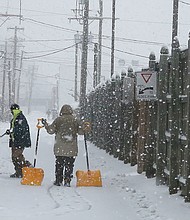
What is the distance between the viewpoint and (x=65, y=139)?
1157cm

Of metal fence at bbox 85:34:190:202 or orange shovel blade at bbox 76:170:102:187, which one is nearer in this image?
metal fence at bbox 85:34:190:202

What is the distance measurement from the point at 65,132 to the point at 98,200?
2494mm

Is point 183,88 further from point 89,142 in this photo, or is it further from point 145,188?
point 89,142

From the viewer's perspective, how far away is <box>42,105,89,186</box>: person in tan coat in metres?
11.5

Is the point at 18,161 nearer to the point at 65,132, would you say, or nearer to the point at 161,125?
the point at 65,132

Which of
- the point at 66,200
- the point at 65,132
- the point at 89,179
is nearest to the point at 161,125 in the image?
Result: the point at 89,179

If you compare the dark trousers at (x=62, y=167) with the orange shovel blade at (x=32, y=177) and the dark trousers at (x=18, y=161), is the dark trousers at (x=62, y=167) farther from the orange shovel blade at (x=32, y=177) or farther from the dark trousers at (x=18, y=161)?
the dark trousers at (x=18, y=161)

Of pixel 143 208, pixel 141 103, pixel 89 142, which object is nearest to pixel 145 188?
pixel 143 208

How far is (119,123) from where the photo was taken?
15188 millimetres

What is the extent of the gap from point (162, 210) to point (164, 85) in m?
2.82

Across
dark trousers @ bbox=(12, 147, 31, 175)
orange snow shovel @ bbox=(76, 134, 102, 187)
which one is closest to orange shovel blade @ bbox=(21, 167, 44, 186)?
orange snow shovel @ bbox=(76, 134, 102, 187)

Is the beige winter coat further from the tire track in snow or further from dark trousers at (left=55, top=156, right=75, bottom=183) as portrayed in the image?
the tire track in snow

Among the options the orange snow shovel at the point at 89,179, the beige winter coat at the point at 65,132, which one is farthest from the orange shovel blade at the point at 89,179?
the beige winter coat at the point at 65,132

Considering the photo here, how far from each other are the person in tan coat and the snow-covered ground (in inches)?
16.1
